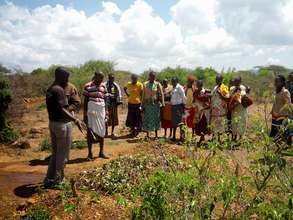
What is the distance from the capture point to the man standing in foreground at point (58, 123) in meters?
6.20

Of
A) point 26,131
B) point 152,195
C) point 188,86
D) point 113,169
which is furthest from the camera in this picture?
point 26,131

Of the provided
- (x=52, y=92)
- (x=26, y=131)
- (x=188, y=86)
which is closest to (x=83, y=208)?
(x=52, y=92)

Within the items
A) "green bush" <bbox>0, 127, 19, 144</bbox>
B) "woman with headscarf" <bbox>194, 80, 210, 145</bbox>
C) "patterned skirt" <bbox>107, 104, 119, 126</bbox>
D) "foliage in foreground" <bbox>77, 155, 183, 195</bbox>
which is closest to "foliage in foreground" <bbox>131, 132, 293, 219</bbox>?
"foliage in foreground" <bbox>77, 155, 183, 195</bbox>

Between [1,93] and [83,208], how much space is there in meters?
5.37

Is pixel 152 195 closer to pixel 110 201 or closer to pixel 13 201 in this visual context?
pixel 110 201

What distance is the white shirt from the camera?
9938 mm

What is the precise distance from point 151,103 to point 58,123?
13.4ft

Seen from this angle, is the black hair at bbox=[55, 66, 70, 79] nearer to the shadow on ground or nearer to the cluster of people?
the cluster of people

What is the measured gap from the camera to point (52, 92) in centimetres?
618

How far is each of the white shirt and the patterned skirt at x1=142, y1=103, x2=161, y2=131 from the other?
418 millimetres

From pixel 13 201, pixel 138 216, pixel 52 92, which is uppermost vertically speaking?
pixel 52 92

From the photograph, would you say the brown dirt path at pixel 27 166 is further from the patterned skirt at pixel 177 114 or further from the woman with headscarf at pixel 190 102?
the woman with headscarf at pixel 190 102

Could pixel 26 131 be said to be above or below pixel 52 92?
below

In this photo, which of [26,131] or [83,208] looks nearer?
[83,208]
